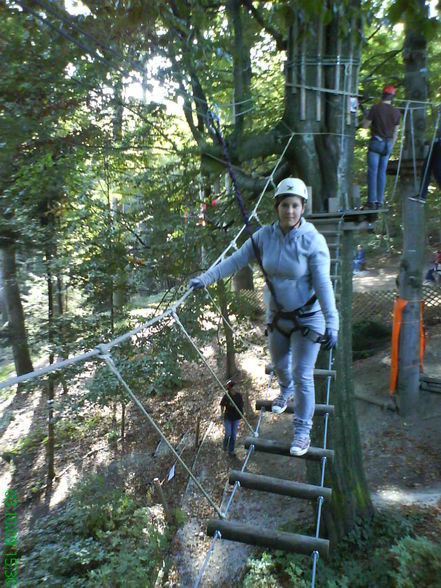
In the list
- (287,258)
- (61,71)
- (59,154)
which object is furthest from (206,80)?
(287,258)

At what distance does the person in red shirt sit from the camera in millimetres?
4379

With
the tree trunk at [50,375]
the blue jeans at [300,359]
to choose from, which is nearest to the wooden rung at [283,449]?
the blue jeans at [300,359]

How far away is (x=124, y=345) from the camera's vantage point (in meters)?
6.27

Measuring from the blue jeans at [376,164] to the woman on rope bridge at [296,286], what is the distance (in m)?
2.62

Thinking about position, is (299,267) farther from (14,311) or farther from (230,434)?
(14,311)

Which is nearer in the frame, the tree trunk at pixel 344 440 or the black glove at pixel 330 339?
the black glove at pixel 330 339

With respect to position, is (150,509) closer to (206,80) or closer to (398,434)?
(398,434)

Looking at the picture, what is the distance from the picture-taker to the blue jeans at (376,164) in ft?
14.9

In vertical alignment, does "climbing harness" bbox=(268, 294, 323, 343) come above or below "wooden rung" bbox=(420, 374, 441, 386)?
above

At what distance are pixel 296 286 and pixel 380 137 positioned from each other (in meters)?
3.03

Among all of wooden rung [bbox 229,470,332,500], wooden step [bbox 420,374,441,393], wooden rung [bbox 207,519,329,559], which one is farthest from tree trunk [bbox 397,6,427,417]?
wooden rung [bbox 207,519,329,559]

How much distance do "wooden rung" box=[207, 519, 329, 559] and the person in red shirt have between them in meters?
3.49

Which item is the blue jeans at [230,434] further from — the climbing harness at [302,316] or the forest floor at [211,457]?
the climbing harness at [302,316]

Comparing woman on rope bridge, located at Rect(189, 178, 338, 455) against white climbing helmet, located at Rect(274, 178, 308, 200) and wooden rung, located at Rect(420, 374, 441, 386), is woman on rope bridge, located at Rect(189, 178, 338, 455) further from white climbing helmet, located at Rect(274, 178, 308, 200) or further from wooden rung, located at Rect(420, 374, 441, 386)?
wooden rung, located at Rect(420, 374, 441, 386)
